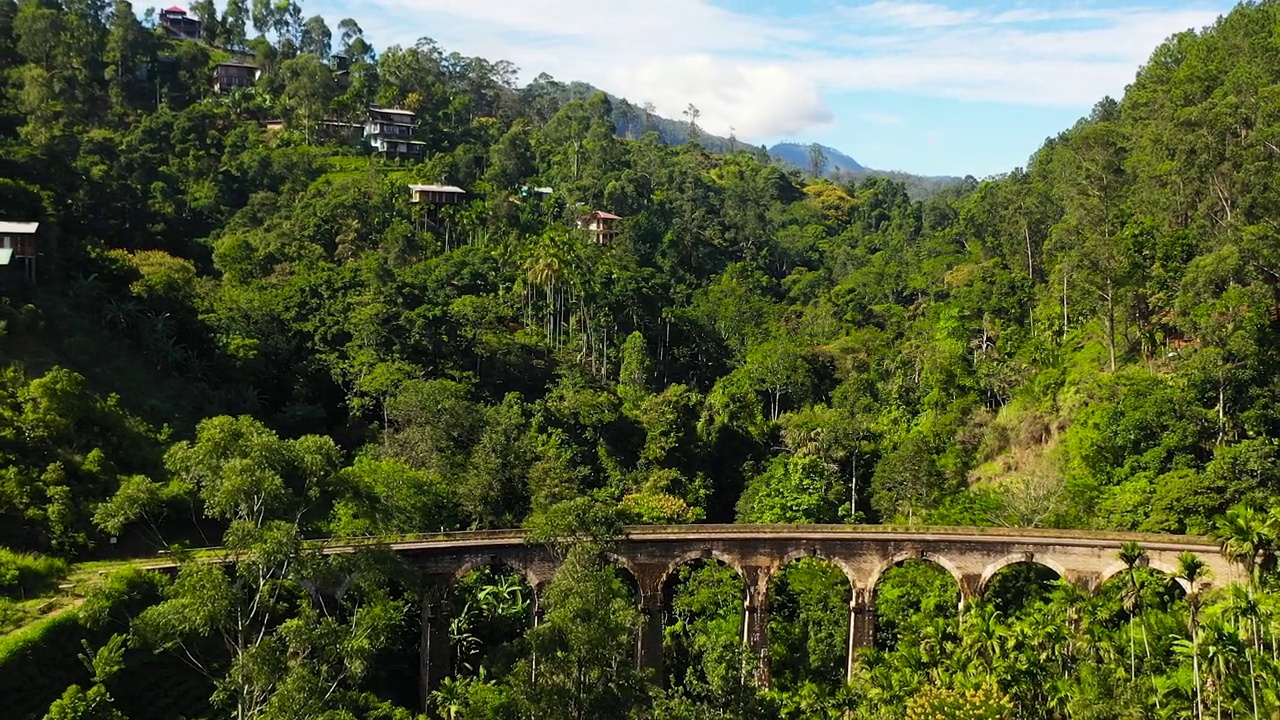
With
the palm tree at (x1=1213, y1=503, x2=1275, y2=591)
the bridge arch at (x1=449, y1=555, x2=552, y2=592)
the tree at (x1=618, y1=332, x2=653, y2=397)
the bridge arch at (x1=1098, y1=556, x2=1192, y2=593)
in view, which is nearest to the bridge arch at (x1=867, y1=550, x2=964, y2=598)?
the bridge arch at (x1=1098, y1=556, x2=1192, y2=593)

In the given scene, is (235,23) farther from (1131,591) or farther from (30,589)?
(1131,591)

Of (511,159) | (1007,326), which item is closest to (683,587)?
(1007,326)

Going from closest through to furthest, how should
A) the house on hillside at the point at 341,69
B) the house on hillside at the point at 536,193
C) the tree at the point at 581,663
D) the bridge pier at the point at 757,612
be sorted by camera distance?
1. the tree at the point at 581,663
2. the bridge pier at the point at 757,612
3. the house on hillside at the point at 536,193
4. the house on hillside at the point at 341,69

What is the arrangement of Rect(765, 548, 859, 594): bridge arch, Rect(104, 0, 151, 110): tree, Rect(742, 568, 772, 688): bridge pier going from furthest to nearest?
Rect(104, 0, 151, 110): tree < Rect(765, 548, 859, 594): bridge arch < Rect(742, 568, 772, 688): bridge pier

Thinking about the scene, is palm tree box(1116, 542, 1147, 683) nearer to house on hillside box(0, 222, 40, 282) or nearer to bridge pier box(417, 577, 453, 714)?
bridge pier box(417, 577, 453, 714)

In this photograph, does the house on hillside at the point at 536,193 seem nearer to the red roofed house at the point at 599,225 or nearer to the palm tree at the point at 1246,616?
the red roofed house at the point at 599,225

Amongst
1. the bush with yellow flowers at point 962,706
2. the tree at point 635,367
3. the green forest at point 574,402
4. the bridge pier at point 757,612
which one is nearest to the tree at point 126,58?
the green forest at point 574,402

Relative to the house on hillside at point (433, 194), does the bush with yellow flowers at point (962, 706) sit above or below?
below
